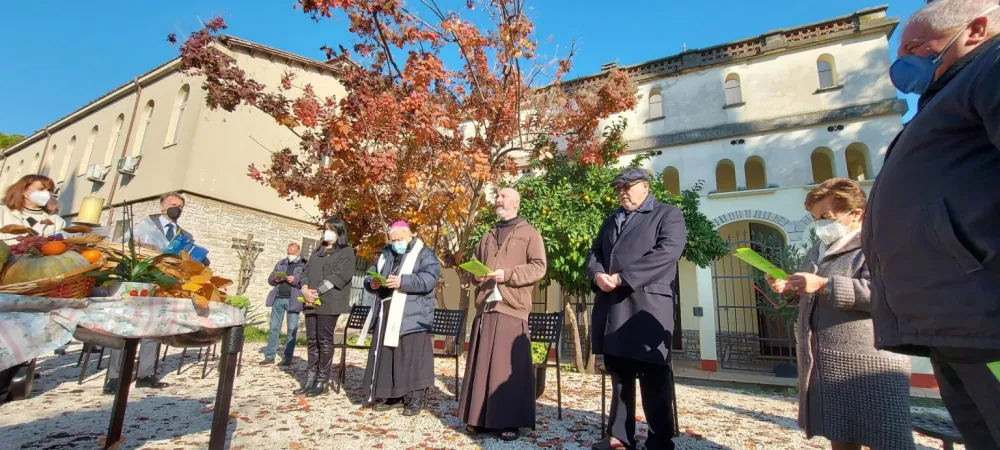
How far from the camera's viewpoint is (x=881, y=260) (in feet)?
4.71

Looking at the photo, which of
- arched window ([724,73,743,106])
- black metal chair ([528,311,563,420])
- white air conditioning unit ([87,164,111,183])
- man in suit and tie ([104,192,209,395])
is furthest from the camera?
white air conditioning unit ([87,164,111,183])

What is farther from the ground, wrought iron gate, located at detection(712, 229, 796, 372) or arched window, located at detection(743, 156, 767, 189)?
arched window, located at detection(743, 156, 767, 189)

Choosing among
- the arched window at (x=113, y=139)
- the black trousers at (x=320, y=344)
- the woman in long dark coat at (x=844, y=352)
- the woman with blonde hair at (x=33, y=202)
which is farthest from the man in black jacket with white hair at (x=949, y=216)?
the arched window at (x=113, y=139)

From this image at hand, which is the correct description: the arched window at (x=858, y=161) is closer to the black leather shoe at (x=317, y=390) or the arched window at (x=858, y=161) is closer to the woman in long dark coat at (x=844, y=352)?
the woman in long dark coat at (x=844, y=352)

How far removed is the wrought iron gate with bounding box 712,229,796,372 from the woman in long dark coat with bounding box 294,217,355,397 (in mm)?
8003

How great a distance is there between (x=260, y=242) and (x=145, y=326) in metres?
13.0

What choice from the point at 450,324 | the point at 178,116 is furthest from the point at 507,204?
the point at 178,116

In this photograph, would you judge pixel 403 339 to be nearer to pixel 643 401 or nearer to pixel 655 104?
pixel 643 401

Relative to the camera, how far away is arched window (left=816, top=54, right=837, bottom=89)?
10.7 meters

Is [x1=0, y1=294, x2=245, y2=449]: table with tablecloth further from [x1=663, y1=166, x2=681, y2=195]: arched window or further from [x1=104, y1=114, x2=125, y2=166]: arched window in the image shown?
[x1=104, y1=114, x2=125, y2=166]: arched window

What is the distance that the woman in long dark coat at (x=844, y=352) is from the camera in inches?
→ 84.0

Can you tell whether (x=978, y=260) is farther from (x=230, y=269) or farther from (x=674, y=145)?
(x=230, y=269)

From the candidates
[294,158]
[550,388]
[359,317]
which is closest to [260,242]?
[294,158]

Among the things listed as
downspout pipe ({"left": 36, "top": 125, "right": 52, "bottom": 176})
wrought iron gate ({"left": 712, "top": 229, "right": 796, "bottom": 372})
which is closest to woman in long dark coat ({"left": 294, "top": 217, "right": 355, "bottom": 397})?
wrought iron gate ({"left": 712, "top": 229, "right": 796, "bottom": 372})
